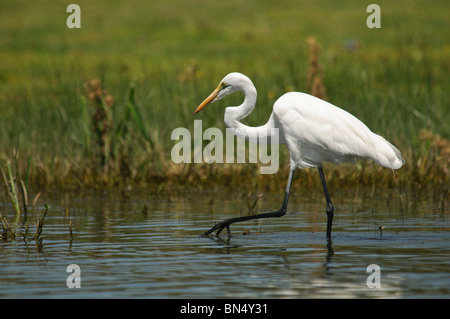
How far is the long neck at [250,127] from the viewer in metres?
8.53

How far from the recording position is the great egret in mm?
7938

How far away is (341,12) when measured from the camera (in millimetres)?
29891

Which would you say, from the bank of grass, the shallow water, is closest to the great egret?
the shallow water

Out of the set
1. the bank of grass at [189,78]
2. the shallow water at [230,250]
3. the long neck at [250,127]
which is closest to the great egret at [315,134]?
the long neck at [250,127]

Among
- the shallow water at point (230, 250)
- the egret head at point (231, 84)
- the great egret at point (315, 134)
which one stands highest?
the egret head at point (231, 84)

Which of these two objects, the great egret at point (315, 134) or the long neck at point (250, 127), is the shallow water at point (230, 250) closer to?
the great egret at point (315, 134)

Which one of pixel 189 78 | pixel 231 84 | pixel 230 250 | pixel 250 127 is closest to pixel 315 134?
pixel 250 127

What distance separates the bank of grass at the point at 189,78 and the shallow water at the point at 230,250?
0.49m

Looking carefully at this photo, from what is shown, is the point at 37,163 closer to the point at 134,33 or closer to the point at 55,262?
the point at 55,262

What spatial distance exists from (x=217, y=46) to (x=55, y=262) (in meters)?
18.3

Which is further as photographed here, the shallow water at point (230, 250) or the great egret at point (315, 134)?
the great egret at point (315, 134)

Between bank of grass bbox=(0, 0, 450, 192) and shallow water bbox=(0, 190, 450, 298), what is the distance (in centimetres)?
49

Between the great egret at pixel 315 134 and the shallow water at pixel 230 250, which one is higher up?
the great egret at pixel 315 134
